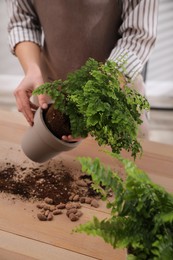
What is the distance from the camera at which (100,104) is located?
0.99 m

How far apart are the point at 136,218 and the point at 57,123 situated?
1.67ft

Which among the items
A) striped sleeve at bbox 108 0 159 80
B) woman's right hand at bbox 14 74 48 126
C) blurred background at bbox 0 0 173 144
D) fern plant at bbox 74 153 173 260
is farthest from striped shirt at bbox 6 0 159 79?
blurred background at bbox 0 0 173 144

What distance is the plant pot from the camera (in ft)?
3.75

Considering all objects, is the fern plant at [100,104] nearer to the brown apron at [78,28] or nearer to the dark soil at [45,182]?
the dark soil at [45,182]

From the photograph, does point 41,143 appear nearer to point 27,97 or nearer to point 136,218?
point 27,97

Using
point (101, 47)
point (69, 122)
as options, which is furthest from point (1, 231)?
point (101, 47)

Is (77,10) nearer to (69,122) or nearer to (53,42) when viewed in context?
(53,42)

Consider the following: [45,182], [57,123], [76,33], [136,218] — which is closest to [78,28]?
[76,33]

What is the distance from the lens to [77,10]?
1.50m

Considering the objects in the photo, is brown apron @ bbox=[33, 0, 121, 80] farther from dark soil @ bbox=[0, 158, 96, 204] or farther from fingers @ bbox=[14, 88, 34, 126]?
dark soil @ bbox=[0, 158, 96, 204]

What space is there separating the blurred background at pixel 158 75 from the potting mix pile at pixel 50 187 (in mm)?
1687

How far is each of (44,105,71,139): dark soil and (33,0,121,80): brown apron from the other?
522 mm

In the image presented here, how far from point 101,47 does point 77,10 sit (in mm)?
178

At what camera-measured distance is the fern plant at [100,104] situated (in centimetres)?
100
